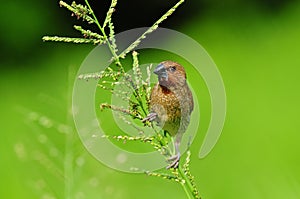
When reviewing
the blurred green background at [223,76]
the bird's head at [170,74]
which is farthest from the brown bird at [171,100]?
the blurred green background at [223,76]

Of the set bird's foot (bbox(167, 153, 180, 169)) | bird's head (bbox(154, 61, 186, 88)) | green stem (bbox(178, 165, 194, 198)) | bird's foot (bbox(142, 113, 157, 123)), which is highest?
bird's head (bbox(154, 61, 186, 88))

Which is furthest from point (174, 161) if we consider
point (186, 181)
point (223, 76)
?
point (223, 76)

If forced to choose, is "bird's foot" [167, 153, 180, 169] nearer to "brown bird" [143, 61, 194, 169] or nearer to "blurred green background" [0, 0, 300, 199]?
"brown bird" [143, 61, 194, 169]

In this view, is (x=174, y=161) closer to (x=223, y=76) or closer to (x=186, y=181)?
(x=186, y=181)

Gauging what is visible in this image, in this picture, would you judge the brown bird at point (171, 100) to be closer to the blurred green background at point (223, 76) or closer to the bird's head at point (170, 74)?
the bird's head at point (170, 74)

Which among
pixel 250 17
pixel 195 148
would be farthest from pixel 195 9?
pixel 195 148

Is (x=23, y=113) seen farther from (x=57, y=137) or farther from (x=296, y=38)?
(x=296, y=38)

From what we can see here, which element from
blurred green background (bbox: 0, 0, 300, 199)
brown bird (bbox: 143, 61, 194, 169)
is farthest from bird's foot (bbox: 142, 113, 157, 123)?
blurred green background (bbox: 0, 0, 300, 199)

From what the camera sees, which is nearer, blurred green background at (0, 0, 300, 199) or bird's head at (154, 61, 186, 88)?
bird's head at (154, 61, 186, 88)
